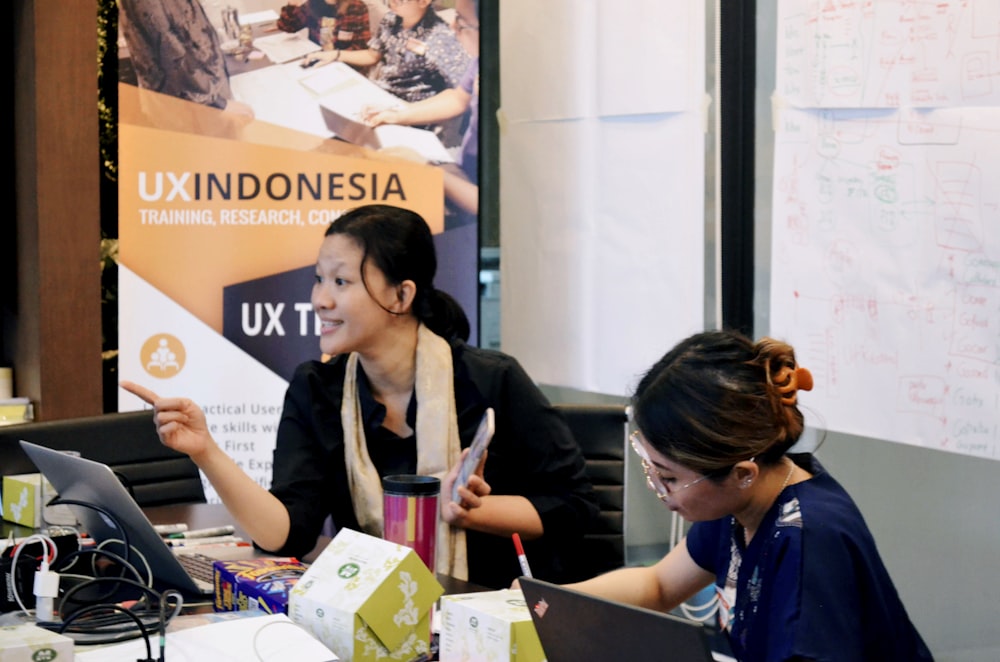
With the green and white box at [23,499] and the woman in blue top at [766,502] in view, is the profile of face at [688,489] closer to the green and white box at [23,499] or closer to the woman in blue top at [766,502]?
the woman in blue top at [766,502]

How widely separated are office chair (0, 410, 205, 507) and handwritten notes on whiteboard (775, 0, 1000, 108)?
183cm

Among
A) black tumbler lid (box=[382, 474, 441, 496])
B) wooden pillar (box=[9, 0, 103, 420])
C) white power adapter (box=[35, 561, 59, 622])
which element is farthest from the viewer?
wooden pillar (box=[9, 0, 103, 420])

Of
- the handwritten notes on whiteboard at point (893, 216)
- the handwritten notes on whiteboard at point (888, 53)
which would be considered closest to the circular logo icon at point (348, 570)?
the handwritten notes on whiteboard at point (893, 216)

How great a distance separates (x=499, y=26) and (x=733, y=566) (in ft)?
10.2

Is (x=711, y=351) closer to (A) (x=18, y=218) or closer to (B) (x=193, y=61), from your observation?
(B) (x=193, y=61)

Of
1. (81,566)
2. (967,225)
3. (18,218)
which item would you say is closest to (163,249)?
(18,218)

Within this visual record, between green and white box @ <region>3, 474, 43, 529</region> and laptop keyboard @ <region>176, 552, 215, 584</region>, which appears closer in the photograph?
laptop keyboard @ <region>176, 552, 215, 584</region>

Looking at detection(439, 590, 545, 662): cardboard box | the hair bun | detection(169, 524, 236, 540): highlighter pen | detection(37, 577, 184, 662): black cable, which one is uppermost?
the hair bun

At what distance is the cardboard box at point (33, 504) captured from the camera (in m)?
2.29

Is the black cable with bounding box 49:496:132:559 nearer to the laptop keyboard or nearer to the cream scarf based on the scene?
the laptop keyboard

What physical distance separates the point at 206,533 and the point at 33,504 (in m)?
0.34

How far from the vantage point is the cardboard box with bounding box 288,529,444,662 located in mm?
1516

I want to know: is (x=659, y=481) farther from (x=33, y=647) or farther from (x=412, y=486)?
(x=33, y=647)

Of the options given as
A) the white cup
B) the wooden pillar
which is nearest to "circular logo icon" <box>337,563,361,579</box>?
the wooden pillar
